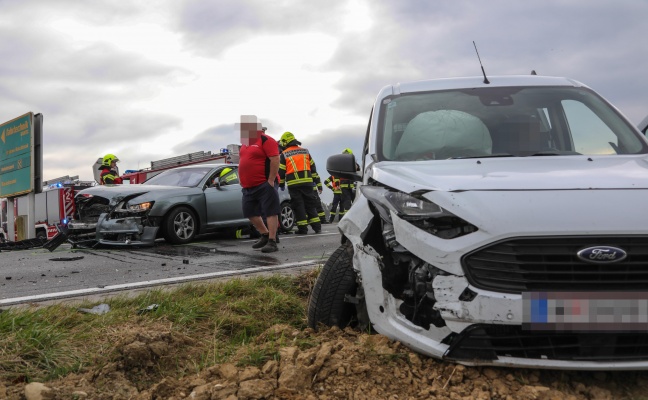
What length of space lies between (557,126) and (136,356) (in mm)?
2820

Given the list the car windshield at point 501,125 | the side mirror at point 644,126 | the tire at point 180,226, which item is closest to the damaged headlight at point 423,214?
the car windshield at point 501,125

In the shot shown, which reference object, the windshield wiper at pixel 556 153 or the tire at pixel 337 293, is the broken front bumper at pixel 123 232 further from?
the windshield wiper at pixel 556 153

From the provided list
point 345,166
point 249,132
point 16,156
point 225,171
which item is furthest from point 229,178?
Answer: point 345,166

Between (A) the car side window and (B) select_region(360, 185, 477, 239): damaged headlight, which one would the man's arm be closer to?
(A) the car side window

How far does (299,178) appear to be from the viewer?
11070mm

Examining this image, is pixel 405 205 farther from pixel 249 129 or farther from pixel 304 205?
pixel 304 205

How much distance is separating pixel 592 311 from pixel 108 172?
41.4 feet

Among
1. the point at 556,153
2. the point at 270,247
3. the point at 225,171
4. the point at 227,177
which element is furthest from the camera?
the point at 225,171

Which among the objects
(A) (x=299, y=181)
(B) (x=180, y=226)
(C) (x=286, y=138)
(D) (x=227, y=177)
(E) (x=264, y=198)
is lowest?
(B) (x=180, y=226)

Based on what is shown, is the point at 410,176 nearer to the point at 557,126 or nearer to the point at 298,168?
the point at 557,126

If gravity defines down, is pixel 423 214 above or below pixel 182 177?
below

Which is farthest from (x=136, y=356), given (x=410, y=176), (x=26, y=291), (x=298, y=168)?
(x=298, y=168)

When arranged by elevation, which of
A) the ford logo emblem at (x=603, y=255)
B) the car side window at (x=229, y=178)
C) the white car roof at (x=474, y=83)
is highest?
the white car roof at (x=474, y=83)

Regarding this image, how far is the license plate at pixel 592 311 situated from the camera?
2207mm
